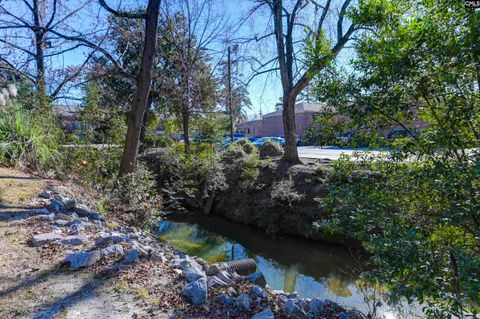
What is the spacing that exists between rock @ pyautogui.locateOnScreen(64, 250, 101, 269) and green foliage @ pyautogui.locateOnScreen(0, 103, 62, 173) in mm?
3619

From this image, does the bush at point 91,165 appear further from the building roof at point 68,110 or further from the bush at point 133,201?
the building roof at point 68,110

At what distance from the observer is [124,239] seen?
301 centimetres

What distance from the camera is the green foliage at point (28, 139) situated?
17.1 feet

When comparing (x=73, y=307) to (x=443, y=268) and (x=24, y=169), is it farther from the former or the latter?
(x=24, y=169)

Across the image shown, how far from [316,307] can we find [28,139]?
18.3ft

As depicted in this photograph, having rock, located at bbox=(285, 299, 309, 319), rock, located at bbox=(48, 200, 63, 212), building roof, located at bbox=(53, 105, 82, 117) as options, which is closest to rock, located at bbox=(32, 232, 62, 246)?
rock, located at bbox=(48, 200, 63, 212)

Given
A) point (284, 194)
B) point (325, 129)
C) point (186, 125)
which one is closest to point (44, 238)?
point (325, 129)

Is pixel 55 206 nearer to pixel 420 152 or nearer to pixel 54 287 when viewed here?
pixel 54 287

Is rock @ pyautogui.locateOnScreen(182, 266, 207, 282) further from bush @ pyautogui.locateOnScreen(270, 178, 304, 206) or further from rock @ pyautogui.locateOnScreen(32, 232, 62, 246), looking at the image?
bush @ pyautogui.locateOnScreen(270, 178, 304, 206)

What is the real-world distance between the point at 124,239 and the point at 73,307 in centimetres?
111

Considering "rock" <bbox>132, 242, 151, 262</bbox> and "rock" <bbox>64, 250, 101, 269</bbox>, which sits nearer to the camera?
"rock" <bbox>64, 250, 101, 269</bbox>

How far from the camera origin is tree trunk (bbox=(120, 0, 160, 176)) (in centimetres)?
525

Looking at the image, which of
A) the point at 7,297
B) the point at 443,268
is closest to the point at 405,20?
the point at 443,268

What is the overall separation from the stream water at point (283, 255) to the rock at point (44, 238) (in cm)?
355
